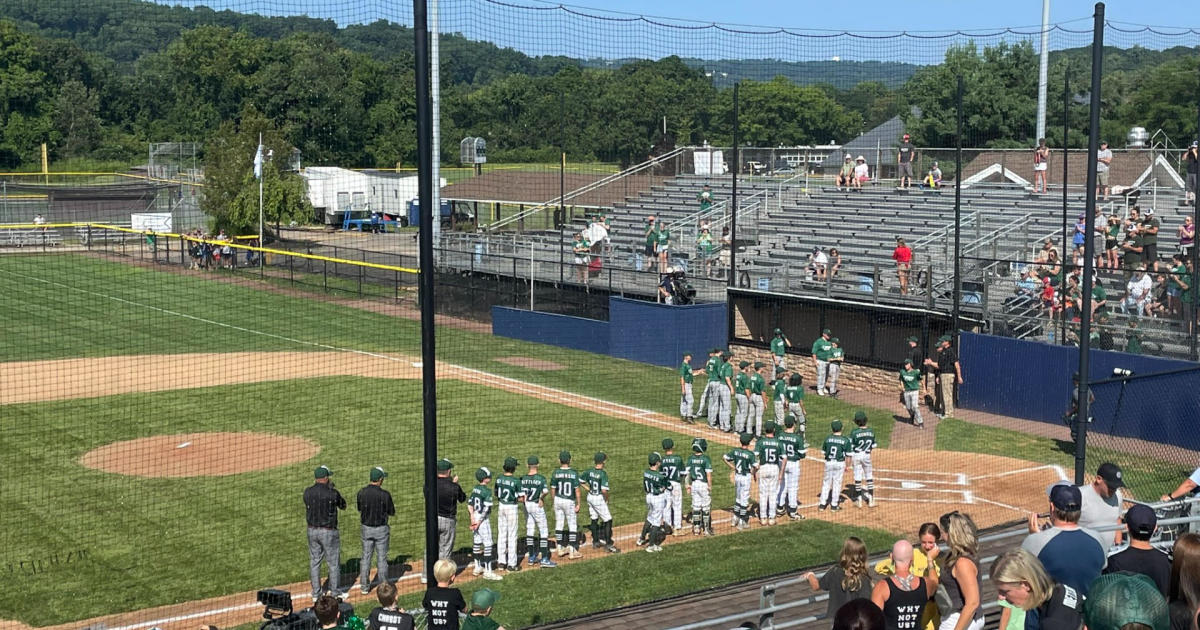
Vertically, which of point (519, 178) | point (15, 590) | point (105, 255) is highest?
point (519, 178)

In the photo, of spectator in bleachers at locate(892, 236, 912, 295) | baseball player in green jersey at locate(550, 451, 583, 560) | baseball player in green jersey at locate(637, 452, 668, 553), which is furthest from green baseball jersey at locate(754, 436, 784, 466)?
spectator in bleachers at locate(892, 236, 912, 295)

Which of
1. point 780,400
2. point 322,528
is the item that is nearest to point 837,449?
point 780,400

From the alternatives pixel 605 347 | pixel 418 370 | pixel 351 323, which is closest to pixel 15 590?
pixel 418 370

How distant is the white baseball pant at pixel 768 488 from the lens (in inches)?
559

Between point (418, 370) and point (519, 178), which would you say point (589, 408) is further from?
point (519, 178)

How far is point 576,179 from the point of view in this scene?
32406 mm

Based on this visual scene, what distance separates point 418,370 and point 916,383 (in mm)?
9621

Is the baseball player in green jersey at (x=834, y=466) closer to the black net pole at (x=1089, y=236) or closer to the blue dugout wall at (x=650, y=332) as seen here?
the black net pole at (x=1089, y=236)

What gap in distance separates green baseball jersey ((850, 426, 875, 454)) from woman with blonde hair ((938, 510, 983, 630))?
815cm

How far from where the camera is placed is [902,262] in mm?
23297

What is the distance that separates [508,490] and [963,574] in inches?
273

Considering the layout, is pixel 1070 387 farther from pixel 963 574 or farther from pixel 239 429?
pixel 963 574

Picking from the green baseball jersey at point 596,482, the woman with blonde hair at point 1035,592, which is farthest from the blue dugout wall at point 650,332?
the woman with blonde hair at point 1035,592

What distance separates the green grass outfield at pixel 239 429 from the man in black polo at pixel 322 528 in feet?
2.30
